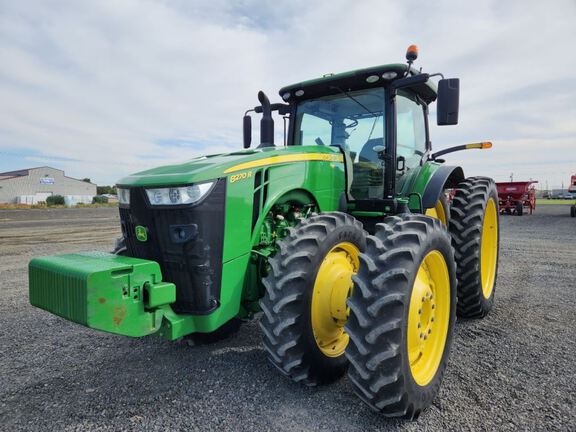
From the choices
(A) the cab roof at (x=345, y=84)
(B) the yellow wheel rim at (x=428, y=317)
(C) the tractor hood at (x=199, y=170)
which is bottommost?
(B) the yellow wheel rim at (x=428, y=317)

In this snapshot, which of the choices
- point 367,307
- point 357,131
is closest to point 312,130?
point 357,131

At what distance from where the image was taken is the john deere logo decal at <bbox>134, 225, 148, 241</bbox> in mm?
2584

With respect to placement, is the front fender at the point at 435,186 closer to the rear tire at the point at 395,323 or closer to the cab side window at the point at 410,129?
the cab side window at the point at 410,129

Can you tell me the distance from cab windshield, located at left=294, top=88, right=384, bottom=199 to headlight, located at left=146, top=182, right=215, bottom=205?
5.52ft

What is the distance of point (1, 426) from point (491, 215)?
513 centimetres

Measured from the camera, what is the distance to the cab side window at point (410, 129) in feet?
12.4

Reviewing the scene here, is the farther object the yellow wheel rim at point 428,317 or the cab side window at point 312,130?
the cab side window at point 312,130

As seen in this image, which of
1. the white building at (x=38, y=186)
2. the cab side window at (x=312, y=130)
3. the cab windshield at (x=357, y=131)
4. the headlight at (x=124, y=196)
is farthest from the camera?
the white building at (x=38, y=186)

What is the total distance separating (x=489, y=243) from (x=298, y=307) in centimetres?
344

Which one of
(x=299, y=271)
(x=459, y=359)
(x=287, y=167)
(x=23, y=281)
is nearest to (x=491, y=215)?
(x=459, y=359)

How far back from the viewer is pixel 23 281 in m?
6.07

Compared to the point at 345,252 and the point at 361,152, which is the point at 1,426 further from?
the point at 361,152

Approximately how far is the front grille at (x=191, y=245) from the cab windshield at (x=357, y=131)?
1.64 meters

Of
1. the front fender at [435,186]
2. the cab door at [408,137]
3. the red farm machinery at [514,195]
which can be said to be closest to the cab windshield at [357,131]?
the cab door at [408,137]
